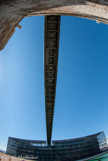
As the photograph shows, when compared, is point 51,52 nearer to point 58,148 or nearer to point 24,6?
point 24,6

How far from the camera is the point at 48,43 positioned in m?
8.60

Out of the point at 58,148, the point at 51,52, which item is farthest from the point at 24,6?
the point at 58,148

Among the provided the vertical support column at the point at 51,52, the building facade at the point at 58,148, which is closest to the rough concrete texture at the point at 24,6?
the vertical support column at the point at 51,52

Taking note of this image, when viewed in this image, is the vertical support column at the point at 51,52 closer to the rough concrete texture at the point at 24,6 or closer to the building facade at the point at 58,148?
the rough concrete texture at the point at 24,6

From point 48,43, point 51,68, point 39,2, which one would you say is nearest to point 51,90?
point 51,68

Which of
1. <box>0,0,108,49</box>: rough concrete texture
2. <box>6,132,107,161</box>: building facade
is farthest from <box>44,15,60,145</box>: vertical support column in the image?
<box>6,132,107,161</box>: building facade

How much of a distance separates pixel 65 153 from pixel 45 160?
9.04m

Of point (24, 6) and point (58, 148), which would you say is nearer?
point (24, 6)

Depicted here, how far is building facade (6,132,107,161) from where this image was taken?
124 ft

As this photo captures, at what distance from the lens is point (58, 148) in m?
40.0

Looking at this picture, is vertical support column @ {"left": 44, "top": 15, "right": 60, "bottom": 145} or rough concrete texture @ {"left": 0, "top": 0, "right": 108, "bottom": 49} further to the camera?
vertical support column @ {"left": 44, "top": 15, "right": 60, "bottom": 145}

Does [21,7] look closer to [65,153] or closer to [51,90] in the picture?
[51,90]

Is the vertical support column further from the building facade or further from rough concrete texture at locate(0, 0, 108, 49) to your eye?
the building facade

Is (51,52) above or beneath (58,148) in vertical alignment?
above
